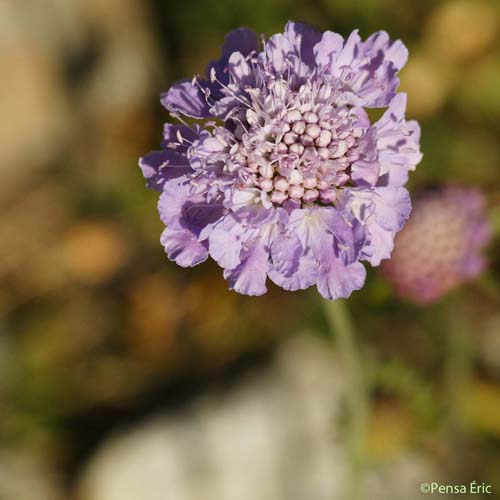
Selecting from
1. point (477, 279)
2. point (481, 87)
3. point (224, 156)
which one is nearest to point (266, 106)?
point (224, 156)

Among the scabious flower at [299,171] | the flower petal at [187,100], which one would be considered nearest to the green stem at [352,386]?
the scabious flower at [299,171]

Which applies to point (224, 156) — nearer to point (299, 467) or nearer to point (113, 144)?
point (299, 467)

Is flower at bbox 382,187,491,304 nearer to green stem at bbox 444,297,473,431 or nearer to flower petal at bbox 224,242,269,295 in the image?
green stem at bbox 444,297,473,431

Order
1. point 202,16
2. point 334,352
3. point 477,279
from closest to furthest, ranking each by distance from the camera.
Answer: point 477,279 → point 334,352 → point 202,16

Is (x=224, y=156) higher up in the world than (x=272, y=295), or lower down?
lower down

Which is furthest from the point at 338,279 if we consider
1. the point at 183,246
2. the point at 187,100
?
the point at 187,100

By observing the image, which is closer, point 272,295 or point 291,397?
point 291,397

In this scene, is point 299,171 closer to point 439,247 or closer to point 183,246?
point 183,246

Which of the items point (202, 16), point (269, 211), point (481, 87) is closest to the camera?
point (269, 211)
